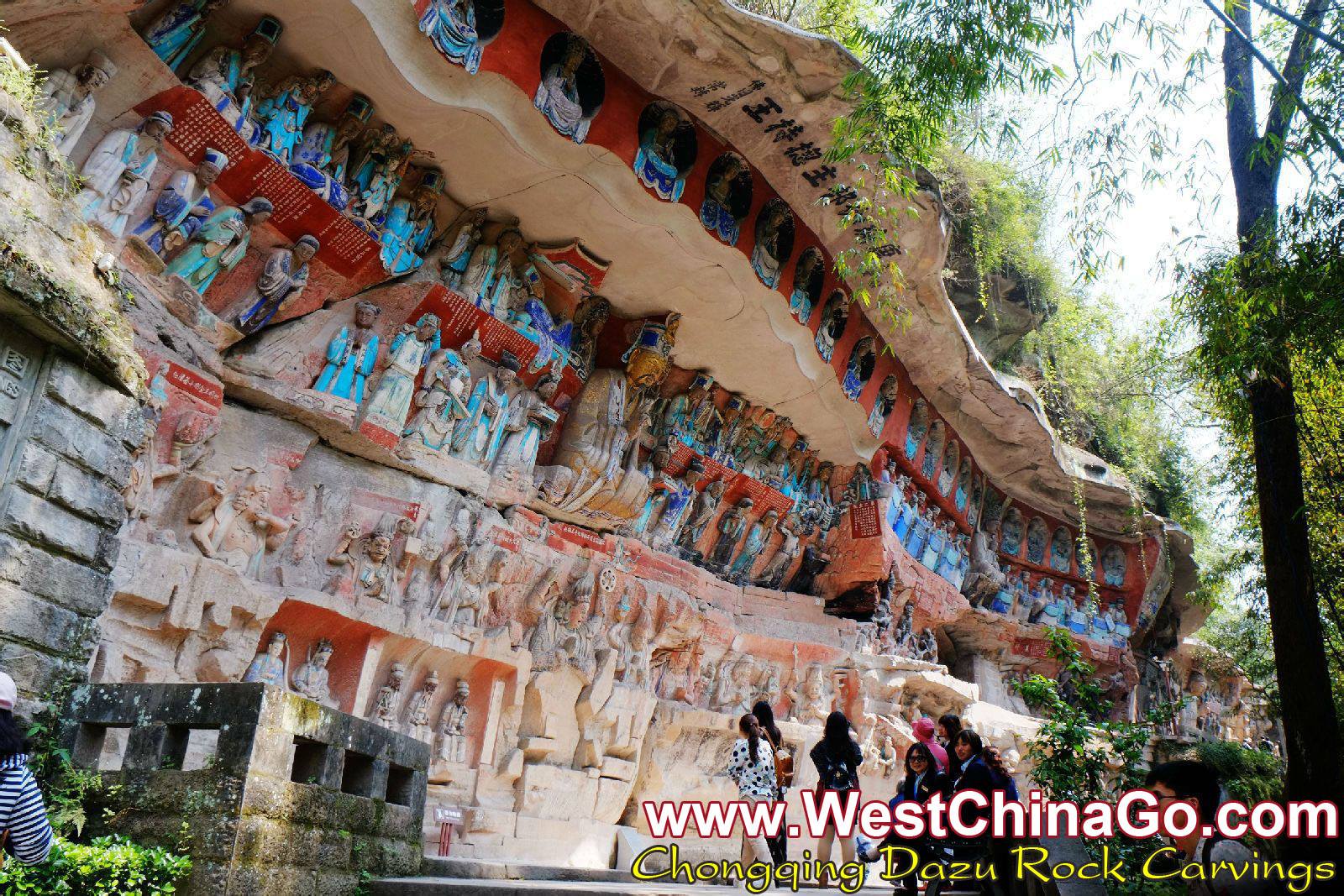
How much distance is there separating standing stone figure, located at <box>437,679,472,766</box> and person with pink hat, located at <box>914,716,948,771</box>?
5.07 meters

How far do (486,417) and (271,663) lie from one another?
10.5ft

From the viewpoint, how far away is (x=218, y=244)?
755 centimetres

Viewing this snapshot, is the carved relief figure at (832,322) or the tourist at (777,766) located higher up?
the carved relief figure at (832,322)

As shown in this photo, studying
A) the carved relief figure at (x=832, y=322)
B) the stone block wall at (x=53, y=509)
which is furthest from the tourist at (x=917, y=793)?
the carved relief figure at (x=832, y=322)

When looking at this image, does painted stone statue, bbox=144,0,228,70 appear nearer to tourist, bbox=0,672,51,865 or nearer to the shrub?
tourist, bbox=0,672,51,865

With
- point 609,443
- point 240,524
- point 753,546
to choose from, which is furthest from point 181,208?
point 753,546

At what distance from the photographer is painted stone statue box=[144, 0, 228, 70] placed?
6828 mm

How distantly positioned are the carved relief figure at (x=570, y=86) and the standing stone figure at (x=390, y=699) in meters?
5.02

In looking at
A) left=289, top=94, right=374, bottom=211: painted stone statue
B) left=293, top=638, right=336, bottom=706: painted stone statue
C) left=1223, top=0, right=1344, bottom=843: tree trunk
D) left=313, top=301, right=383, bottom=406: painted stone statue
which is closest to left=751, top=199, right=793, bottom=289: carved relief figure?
left=313, top=301, right=383, bottom=406: painted stone statue

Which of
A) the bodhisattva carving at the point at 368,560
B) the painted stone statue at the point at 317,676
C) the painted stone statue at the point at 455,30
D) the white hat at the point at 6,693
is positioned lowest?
the white hat at the point at 6,693

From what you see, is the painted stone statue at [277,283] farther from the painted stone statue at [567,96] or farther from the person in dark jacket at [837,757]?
the person in dark jacket at [837,757]

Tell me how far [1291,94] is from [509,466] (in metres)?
7.25

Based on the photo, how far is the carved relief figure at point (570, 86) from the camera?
8.27 metres

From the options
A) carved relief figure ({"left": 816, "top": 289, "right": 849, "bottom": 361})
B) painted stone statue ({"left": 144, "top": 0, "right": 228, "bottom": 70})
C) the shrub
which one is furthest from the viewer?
carved relief figure ({"left": 816, "top": 289, "right": 849, "bottom": 361})
